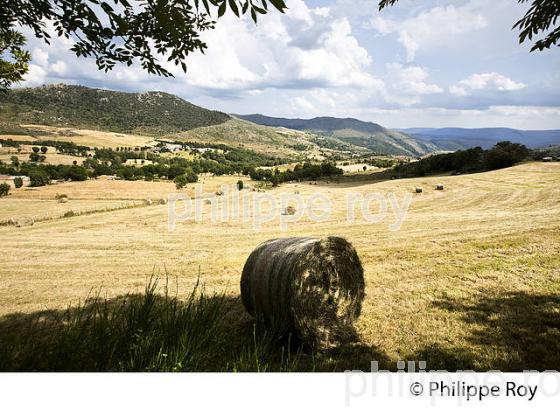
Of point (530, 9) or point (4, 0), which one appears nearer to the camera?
point (4, 0)

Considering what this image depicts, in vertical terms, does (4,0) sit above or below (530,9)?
below

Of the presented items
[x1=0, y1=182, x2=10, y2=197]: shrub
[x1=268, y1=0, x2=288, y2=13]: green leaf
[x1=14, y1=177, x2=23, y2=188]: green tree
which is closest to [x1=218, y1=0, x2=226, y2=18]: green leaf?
[x1=268, y1=0, x2=288, y2=13]: green leaf

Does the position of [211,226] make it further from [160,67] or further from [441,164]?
[441,164]

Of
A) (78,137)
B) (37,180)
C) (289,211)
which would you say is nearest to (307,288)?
(289,211)

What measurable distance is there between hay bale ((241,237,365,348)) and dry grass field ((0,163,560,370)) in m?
0.70

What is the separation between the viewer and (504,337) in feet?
23.5

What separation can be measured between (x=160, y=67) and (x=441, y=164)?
61.1 m

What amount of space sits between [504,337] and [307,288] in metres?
4.01

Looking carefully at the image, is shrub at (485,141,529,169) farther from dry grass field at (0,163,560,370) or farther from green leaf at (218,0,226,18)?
green leaf at (218,0,226,18)

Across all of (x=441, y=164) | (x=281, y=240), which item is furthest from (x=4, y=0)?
(x=441, y=164)

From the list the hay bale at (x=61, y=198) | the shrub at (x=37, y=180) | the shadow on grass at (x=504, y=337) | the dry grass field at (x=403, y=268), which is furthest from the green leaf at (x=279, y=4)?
the shrub at (x=37, y=180)

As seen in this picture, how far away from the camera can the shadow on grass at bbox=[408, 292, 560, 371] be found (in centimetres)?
624

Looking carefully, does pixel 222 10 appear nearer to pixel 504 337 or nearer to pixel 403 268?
pixel 504 337

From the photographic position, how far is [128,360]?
398 centimetres
